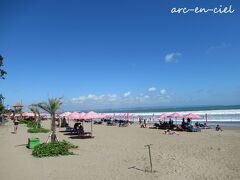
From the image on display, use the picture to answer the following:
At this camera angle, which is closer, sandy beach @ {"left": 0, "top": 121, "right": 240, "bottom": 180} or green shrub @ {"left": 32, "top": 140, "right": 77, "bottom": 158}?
sandy beach @ {"left": 0, "top": 121, "right": 240, "bottom": 180}

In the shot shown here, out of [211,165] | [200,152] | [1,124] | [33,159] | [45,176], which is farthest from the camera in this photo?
[1,124]

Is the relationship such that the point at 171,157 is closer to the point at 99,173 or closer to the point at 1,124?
the point at 99,173

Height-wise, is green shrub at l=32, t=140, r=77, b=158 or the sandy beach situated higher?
green shrub at l=32, t=140, r=77, b=158

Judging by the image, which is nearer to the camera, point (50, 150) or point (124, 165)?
point (124, 165)

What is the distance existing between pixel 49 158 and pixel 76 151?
223 cm

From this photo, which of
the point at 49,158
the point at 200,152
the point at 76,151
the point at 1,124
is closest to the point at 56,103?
the point at 76,151

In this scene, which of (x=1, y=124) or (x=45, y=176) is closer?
(x=45, y=176)

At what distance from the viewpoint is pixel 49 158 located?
12.7m

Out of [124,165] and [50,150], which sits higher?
[50,150]

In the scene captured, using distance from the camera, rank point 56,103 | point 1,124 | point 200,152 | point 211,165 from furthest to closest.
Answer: point 1,124, point 56,103, point 200,152, point 211,165

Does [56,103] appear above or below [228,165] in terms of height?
above

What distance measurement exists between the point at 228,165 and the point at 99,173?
513cm

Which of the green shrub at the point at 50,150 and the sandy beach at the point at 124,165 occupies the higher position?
the green shrub at the point at 50,150

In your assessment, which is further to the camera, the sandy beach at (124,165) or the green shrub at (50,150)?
the green shrub at (50,150)
